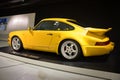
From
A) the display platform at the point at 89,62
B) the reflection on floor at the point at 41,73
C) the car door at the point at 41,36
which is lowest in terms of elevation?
the reflection on floor at the point at 41,73

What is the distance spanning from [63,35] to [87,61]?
0.84 meters

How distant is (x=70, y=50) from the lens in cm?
411

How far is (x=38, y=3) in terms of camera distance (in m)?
7.34

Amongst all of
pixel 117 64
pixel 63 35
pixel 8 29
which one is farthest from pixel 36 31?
pixel 8 29

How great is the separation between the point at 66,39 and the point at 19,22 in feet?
→ 13.9

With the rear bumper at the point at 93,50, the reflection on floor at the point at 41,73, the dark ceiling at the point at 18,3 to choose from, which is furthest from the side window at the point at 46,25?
the dark ceiling at the point at 18,3

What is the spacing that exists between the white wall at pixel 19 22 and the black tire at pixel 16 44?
244 centimetres

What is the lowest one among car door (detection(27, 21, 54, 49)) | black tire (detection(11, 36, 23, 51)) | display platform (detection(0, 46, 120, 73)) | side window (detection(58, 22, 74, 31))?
display platform (detection(0, 46, 120, 73))

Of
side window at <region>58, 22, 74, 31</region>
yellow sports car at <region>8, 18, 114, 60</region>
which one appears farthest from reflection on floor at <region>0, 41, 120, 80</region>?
side window at <region>58, 22, 74, 31</region>

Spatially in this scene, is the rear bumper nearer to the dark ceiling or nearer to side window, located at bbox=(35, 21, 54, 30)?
A: side window, located at bbox=(35, 21, 54, 30)

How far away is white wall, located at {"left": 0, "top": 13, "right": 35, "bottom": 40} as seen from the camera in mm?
7634

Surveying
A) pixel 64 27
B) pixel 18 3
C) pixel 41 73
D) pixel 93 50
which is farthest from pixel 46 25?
pixel 18 3

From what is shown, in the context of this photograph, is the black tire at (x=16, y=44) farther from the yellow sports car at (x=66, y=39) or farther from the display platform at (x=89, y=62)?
the display platform at (x=89, y=62)

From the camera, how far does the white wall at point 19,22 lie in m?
7.63
